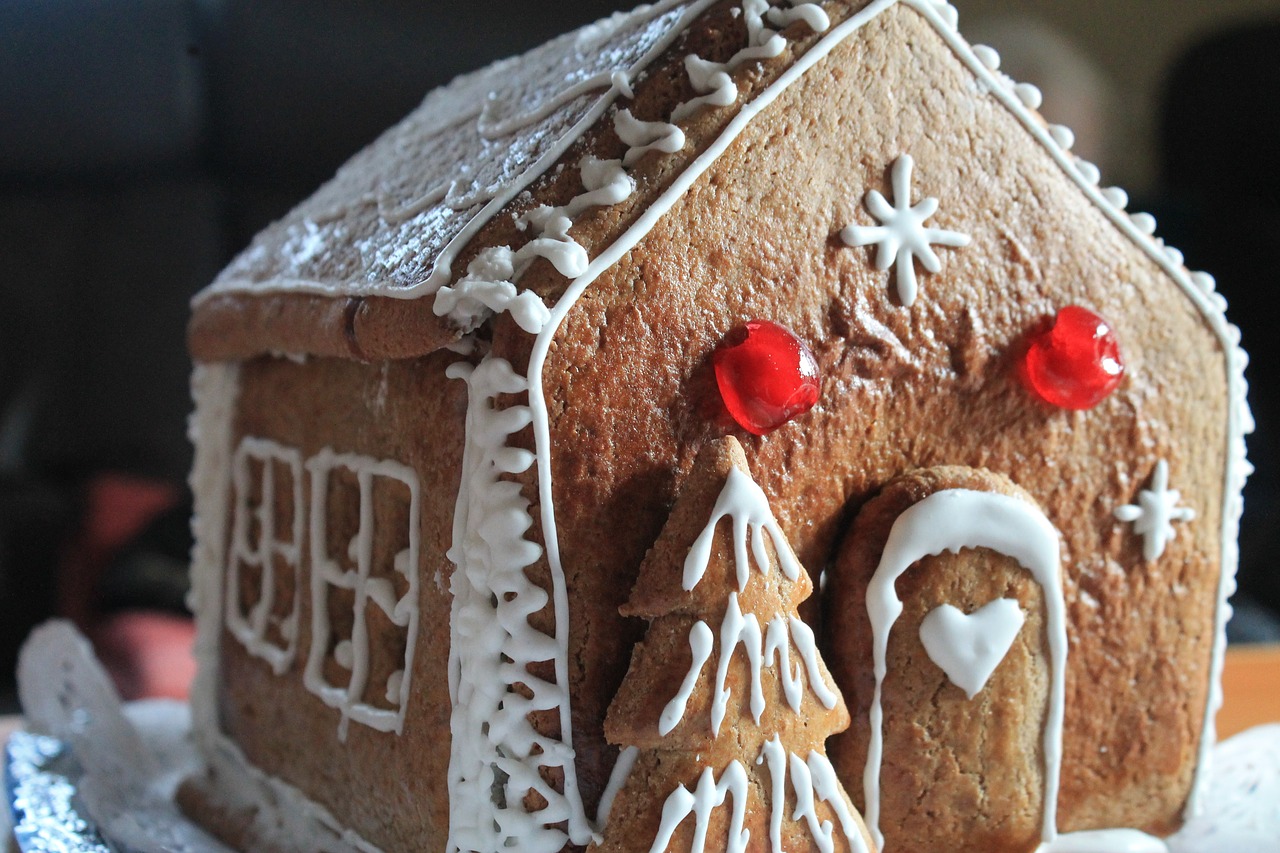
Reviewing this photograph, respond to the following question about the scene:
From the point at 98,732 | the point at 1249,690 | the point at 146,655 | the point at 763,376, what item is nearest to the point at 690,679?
the point at 763,376

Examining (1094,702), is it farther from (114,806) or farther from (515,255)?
(114,806)

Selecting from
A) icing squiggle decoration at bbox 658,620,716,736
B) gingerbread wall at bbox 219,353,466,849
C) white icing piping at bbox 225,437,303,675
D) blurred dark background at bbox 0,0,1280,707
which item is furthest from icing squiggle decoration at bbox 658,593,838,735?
blurred dark background at bbox 0,0,1280,707

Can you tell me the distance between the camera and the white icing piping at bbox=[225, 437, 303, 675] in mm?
1280

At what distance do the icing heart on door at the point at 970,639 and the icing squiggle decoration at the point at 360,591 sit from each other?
0.43 meters

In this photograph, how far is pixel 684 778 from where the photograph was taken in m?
0.90

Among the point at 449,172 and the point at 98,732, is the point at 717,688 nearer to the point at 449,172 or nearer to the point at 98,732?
the point at 449,172

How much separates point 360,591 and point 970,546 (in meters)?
0.54

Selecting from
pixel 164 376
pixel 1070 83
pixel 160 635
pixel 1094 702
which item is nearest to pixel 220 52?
pixel 164 376

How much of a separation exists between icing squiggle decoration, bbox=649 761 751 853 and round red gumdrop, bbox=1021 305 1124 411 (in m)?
0.45

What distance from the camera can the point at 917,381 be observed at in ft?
3.47

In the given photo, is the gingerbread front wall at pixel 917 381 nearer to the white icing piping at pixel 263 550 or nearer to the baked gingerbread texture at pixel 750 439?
the baked gingerbread texture at pixel 750 439

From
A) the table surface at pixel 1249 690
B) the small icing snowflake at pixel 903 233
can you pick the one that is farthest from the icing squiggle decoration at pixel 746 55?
the table surface at pixel 1249 690

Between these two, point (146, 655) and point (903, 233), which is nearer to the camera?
point (903, 233)

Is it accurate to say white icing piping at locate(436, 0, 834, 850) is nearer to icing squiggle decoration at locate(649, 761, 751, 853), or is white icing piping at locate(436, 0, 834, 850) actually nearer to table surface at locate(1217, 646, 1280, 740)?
icing squiggle decoration at locate(649, 761, 751, 853)
